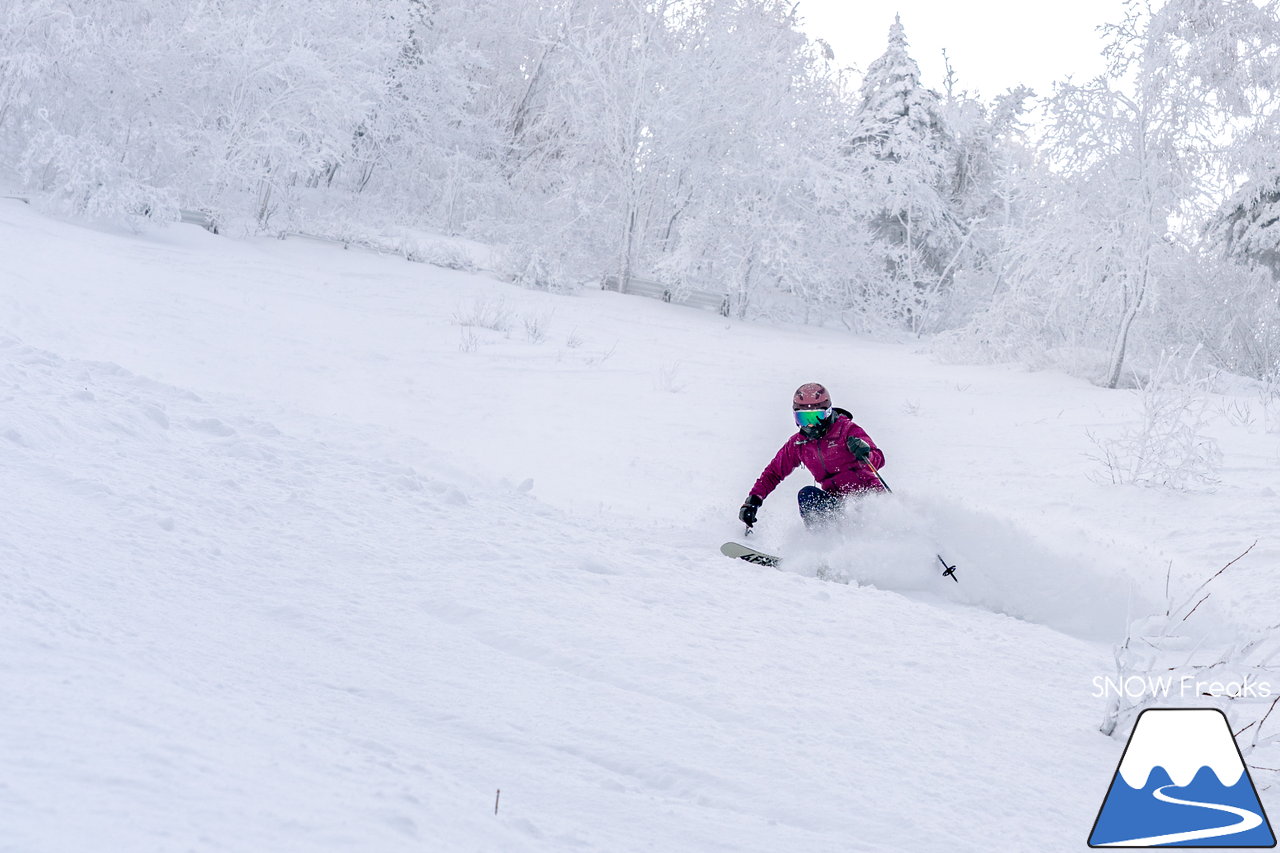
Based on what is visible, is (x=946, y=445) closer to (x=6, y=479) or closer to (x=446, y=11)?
(x=6, y=479)

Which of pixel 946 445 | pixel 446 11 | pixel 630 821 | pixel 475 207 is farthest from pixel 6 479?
pixel 446 11

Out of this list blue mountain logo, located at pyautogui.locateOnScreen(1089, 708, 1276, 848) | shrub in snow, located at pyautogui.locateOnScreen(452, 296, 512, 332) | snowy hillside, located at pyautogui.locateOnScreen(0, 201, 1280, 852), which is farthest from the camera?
shrub in snow, located at pyautogui.locateOnScreen(452, 296, 512, 332)

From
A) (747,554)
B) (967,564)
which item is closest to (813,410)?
(747,554)

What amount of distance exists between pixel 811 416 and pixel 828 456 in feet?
1.00

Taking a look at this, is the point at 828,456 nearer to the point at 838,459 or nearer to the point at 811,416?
the point at 838,459

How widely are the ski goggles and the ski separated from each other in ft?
3.18

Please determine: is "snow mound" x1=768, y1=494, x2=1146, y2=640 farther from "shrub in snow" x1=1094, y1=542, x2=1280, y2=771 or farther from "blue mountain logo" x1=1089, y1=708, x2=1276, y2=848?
"blue mountain logo" x1=1089, y1=708, x2=1276, y2=848

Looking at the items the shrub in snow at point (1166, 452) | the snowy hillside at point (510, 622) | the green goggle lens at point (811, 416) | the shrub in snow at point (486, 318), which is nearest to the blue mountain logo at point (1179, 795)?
the snowy hillside at point (510, 622)

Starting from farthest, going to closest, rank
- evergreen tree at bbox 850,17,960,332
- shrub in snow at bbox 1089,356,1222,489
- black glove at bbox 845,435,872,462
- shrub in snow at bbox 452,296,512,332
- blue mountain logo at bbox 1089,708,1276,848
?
evergreen tree at bbox 850,17,960,332, shrub in snow at bbox 452,296,512,332, shrub in snow at bbox 1089,356,1222,489, black glove at bbox 845,435,872,462, blue mountain logo at bbox 1089,708,1276,848

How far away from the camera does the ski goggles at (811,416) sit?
20.7ft

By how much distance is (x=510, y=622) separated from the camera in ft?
11.9

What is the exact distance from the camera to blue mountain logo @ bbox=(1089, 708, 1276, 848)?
2506 millimetres

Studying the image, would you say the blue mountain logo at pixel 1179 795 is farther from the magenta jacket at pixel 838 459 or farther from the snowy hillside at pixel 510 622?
the magenta jacket at pixel 838 459

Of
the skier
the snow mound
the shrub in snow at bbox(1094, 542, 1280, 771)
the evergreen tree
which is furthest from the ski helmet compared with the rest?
the evergreen tree
